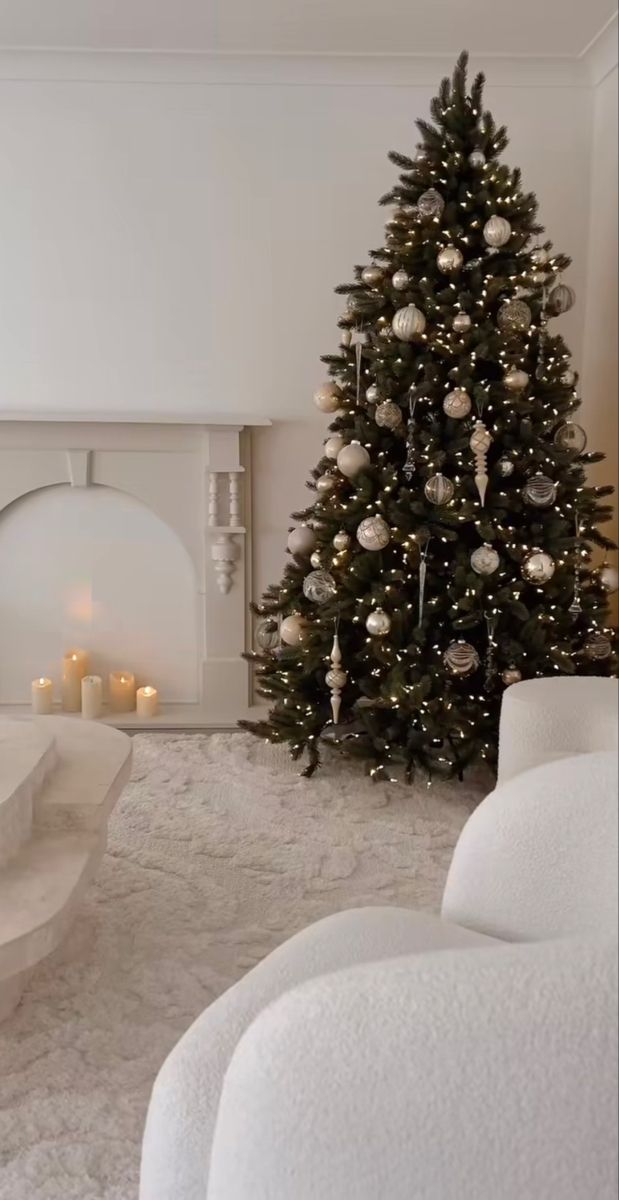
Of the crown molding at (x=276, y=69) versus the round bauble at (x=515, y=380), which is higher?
the crown molding at (x=276, y=69)

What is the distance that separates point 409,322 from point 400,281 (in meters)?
0.18

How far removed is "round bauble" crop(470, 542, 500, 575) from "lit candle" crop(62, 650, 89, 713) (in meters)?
1.91

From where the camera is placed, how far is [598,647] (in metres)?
3.21

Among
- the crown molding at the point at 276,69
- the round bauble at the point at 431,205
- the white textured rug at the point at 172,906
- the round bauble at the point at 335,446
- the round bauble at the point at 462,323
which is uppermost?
the crown molding at the point at 276,69

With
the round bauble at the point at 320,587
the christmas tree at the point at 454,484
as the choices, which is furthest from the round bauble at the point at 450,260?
the round bauble at the point at 320,587

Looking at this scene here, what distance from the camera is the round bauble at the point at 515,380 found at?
3.08 meters

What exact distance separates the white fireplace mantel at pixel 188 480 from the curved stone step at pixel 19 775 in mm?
1657

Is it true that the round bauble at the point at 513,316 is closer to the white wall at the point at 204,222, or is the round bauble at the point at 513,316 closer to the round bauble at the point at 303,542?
the round bauble at the point at 303,542

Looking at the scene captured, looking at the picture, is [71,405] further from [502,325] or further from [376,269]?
[502,325]

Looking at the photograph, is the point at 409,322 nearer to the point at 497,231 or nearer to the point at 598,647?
the point at 497,231

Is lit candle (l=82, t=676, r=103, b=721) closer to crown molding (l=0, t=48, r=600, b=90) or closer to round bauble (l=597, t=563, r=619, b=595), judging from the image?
round bauble (l=597, t=563, r=619, b=595)


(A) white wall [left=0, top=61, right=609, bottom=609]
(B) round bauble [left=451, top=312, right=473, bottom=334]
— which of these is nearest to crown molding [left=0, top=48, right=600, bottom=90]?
(A) white wall [left=0, top=61, right=609, bottom=609]

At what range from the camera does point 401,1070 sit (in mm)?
866

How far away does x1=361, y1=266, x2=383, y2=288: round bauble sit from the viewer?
10.6 feet
